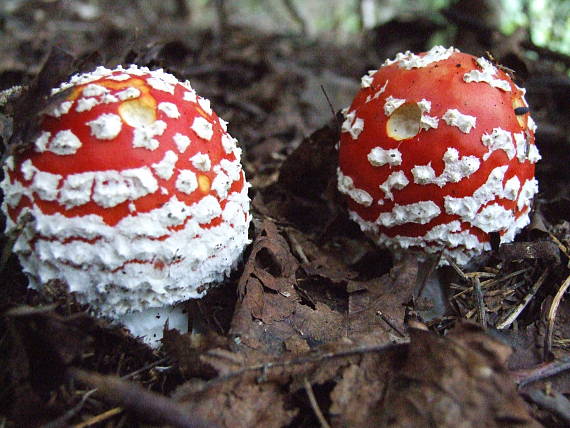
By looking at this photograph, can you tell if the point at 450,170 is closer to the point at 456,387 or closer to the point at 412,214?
the point at 412,214

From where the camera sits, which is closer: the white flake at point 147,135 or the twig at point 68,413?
the twig at point 68,413

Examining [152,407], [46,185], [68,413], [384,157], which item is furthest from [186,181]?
[384,157]

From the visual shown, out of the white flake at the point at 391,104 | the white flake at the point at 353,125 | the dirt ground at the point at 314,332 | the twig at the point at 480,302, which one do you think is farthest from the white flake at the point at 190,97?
the twig at the point at 480,302

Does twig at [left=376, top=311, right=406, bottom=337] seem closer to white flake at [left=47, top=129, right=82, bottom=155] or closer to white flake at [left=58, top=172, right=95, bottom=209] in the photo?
white flake at [left=58, top=172, right=95, bottom=209]

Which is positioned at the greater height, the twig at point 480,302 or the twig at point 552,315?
the twig at point 480,302

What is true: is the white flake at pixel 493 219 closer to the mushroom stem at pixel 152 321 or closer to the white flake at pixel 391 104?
the white flake at pixel 391 104

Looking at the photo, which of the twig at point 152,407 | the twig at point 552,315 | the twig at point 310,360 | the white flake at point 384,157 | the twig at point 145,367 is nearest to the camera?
the twig at point 152,407

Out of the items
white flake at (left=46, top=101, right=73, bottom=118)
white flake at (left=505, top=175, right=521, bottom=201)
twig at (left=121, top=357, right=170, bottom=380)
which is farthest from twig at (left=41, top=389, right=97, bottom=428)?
white flake at (left=505, top=175, right=521, bottom=201)

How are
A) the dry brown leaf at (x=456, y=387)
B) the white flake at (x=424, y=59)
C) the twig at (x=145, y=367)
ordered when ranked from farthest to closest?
the white flake at (x=424, y=59) < the twig at (x=145, y=367) < the dry brown leaf at (x=456, y=387)
